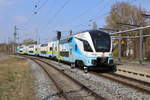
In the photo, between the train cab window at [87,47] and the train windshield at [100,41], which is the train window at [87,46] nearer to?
the train cab window at [87,47]

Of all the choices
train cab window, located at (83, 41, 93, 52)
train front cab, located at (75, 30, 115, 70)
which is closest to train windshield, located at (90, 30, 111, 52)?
train front cab, located at (75, 30, 115, 70)

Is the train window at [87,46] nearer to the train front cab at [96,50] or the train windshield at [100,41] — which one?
the train front cab at [96,50]

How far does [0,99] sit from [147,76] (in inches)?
398

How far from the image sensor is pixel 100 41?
20750 millimetres

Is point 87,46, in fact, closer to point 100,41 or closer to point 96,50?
point 96,50

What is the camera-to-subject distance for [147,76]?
17.1 metres

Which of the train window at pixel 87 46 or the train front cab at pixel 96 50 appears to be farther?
the train window at pixel 87 46

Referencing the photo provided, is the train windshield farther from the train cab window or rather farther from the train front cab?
the train cab window

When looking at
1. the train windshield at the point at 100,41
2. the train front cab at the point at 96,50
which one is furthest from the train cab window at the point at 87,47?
the train windshield at the point at 100,41

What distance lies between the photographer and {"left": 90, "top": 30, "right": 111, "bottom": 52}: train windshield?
20562 millimetres

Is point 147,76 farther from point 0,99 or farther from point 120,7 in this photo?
point 120,7

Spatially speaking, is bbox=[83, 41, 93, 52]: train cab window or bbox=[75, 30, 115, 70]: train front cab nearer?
bbox=[75, 30, 115, 70]: train front cab

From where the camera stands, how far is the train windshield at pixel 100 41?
20562mm

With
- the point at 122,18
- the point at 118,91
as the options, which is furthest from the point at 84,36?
the point at 122,18
